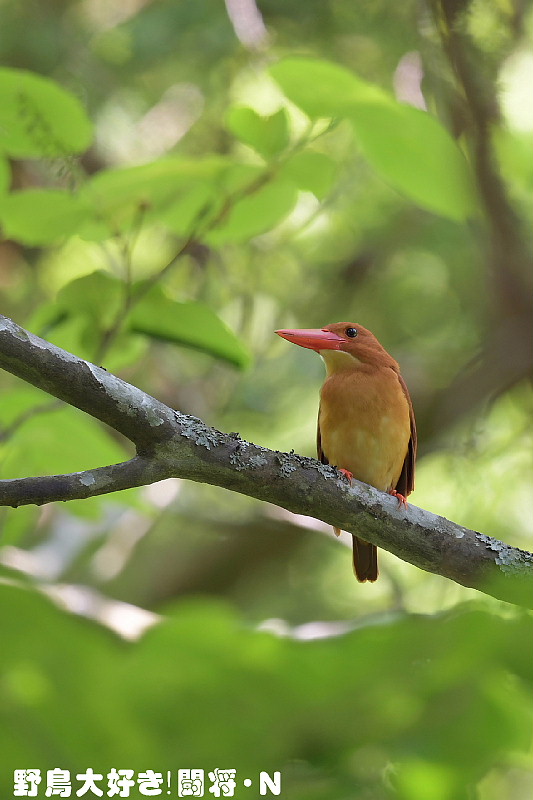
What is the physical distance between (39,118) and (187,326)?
53cm

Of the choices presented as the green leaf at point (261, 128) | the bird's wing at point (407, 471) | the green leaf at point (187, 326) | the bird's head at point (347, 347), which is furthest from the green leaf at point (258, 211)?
the bird's wing at point (407, 471)

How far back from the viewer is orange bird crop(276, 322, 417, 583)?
2949 millimetres

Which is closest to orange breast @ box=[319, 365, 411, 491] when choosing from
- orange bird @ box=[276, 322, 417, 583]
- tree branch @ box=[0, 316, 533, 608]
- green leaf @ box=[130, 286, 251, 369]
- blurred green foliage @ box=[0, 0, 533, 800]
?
orange bird @ box=[276, 322, 417, 583]

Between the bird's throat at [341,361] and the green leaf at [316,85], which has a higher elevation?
the green leaf at [316,85]

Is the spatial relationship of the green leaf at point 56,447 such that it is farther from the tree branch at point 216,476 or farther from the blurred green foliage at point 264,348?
the tree branch at point 216,476

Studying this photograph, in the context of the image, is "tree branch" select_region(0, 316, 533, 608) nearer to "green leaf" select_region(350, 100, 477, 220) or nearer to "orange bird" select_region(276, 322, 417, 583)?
"green leaf" select_region(350, 100, 477, 220)

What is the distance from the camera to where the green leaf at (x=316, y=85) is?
167cm

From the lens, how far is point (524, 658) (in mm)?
594

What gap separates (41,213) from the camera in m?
1.92

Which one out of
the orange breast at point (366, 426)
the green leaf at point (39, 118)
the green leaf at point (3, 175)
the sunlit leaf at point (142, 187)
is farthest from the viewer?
the orange breast at point (366, 426)

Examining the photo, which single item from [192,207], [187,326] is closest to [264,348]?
[192,207]

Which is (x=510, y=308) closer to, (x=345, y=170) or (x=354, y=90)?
(x=345, y=170)

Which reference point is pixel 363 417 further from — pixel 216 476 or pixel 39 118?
pixel 39 118

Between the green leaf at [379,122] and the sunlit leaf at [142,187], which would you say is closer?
the green leaf at [379,122]
